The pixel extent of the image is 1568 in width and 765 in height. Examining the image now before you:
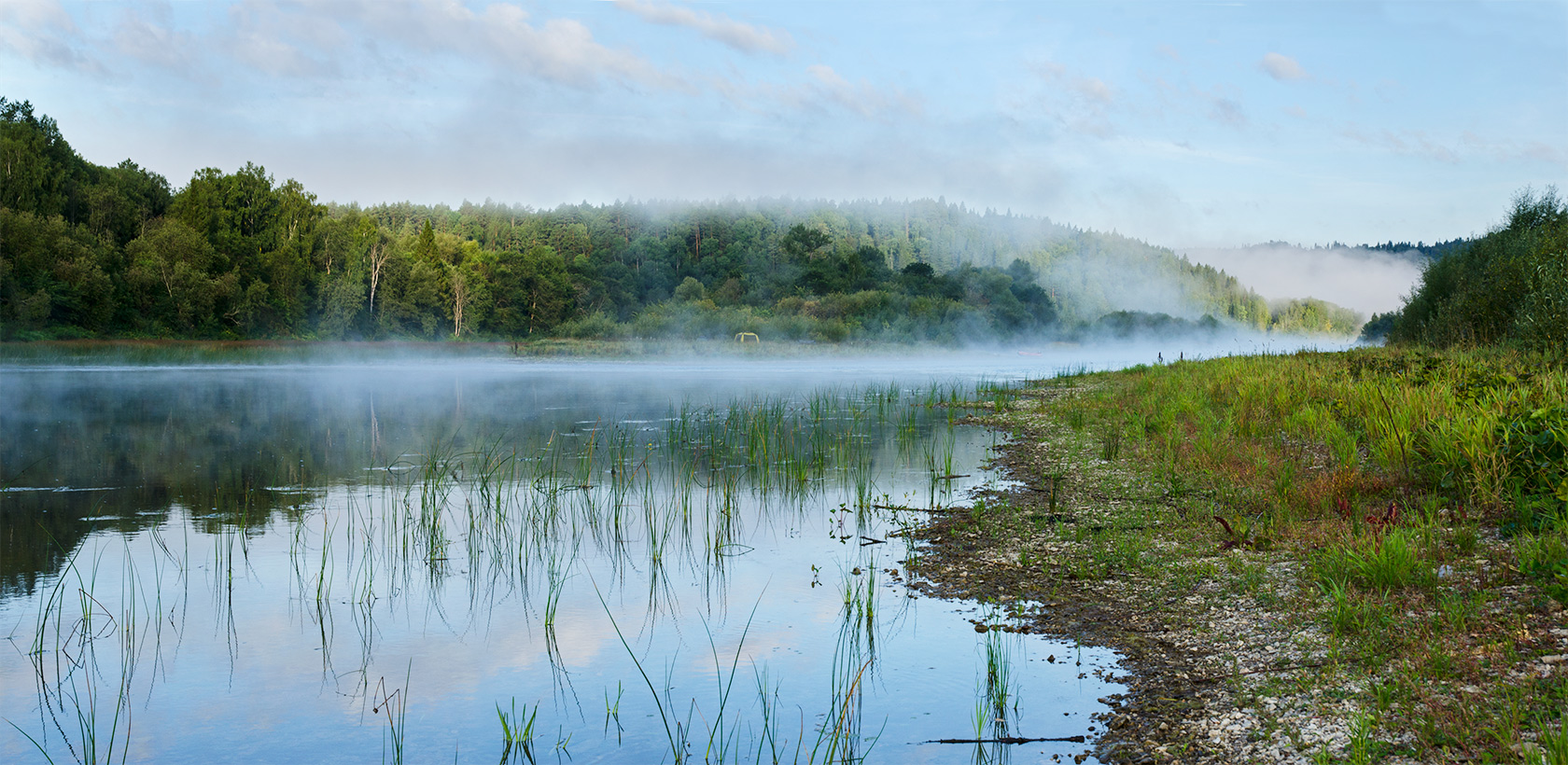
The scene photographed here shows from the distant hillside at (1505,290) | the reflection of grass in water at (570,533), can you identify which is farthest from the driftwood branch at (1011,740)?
the distant hillside at (1505,290)

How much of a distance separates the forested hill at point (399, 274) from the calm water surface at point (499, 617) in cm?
4786

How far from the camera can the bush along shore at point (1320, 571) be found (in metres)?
4.40

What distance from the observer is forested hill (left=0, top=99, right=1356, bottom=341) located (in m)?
56.2

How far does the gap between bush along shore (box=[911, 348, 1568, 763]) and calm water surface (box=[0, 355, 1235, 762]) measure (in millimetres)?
641

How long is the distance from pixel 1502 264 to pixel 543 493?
2696cm

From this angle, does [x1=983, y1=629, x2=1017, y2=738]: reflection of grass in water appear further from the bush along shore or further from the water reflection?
the bush along shore

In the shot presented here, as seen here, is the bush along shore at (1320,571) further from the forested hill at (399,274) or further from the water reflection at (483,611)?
the forested hill at (399,274)

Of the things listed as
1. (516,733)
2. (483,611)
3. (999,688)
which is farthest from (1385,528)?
(483,611)

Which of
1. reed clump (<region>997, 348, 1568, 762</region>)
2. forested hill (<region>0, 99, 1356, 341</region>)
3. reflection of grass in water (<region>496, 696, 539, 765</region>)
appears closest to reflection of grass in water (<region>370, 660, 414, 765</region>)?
reflection of grass in water (<region>496, 696, 539, 765</region>)

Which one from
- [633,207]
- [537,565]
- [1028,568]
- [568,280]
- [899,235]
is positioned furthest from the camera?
[899,235]

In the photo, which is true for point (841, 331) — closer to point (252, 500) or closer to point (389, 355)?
point (389, 355)

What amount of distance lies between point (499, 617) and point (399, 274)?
7328 centimetres

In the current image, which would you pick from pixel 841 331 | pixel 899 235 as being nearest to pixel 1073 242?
pixel 899 235

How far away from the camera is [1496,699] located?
4.21 metres
